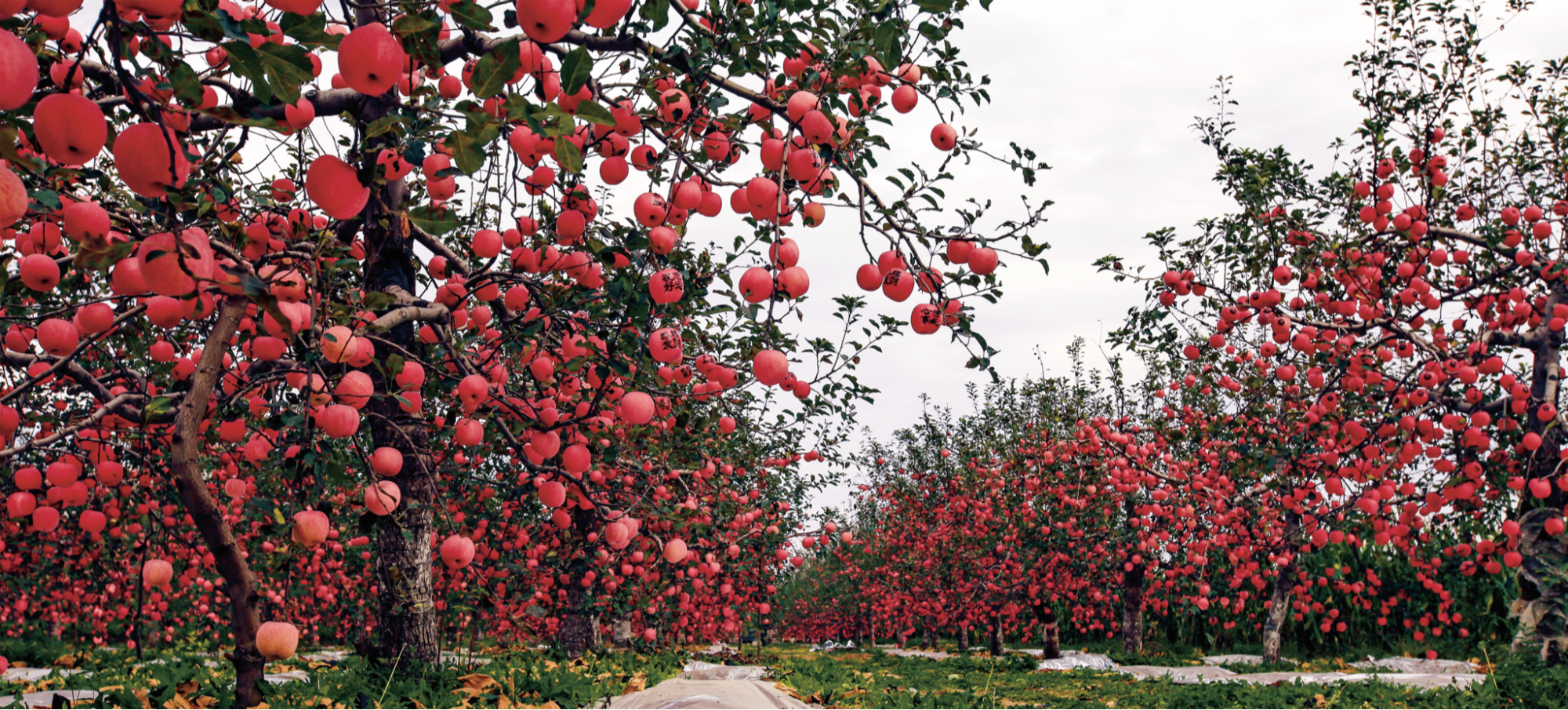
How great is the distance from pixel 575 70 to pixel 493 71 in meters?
0.21

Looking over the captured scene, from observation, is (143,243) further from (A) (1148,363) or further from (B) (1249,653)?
(B) (1249,653)

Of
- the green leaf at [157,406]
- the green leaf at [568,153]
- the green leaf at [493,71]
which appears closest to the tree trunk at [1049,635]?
the green leaf at [157,406]

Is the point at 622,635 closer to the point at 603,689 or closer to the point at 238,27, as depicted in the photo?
the point at 603,689

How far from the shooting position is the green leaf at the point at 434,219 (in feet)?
7.74

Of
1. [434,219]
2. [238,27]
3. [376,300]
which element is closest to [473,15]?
[238,27]

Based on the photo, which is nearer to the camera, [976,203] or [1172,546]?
[976,203]

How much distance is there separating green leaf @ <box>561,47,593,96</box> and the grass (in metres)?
3.70

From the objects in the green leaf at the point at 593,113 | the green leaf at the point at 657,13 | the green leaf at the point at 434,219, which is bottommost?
the green leaf at the point at 434,219

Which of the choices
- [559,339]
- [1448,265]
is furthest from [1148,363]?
[559,339]

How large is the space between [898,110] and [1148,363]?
→ 52.7ft

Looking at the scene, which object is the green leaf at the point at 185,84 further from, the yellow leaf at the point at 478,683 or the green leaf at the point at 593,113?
the yellow leaf at the point at 478,683

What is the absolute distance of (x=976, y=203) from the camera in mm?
2971

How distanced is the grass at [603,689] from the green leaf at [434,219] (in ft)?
10.1

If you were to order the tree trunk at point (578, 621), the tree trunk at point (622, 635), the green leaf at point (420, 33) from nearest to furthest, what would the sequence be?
the green leaf at point (420, 33) < the tree trunk at point (578, 621) < the tree trunk at point (622, 635)
